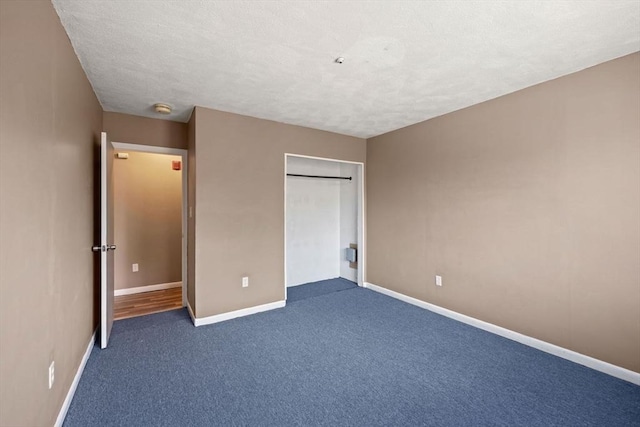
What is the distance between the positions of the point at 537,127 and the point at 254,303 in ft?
11.7

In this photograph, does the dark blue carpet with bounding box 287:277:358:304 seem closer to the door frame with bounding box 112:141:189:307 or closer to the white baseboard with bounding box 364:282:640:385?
the white baseboard with bounding box 364:282:640:385

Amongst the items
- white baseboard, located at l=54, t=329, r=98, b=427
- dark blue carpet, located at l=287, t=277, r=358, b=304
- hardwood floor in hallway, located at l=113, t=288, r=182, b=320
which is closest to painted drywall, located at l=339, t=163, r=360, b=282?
dark blue carpet, located at l=287, t=277, r=358, b=304

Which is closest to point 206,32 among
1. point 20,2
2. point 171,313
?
point 20,2

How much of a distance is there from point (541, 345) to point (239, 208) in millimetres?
3391

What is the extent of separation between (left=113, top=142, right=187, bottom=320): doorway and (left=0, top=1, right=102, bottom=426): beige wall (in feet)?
7.01

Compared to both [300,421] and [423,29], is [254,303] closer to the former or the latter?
[300,421]

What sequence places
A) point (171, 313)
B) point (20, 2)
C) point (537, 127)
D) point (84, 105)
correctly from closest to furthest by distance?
point (20, 2) < point (84, 105) < point (537, 127) < point (171, 313)

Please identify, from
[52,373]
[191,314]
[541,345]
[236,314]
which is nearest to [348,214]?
[236,314]

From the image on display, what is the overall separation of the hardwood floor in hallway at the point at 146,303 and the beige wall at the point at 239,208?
100 cm

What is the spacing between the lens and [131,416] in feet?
5.97

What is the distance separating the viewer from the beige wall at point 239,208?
3.25 metres

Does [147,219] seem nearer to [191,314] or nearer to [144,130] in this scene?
[144,130]

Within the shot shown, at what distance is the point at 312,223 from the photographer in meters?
5.11

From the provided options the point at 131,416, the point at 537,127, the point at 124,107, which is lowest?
the point at 131,416
